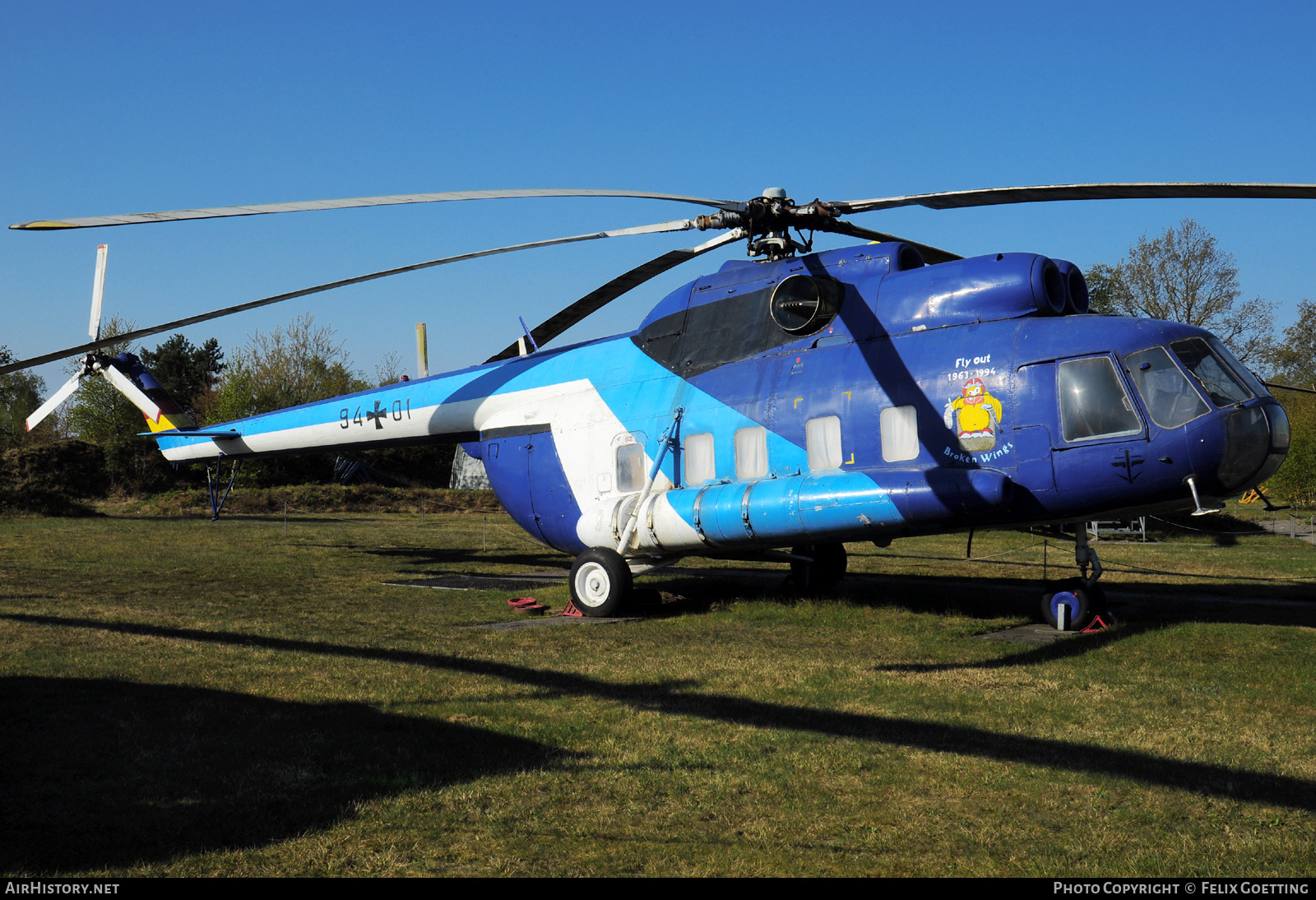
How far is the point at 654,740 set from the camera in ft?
→ 23.2

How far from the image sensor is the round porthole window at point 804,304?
12969 mm

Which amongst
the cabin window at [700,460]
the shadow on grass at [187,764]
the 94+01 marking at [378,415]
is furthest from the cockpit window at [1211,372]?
the 94+01 marking at [378,415]

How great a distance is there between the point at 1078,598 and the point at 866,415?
3.63 meters

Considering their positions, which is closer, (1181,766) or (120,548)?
(1181,766)

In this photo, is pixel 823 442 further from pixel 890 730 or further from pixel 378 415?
pixel 378 415

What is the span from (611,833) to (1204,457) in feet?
27.3

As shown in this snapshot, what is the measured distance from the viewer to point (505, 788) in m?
5.91

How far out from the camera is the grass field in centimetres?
500

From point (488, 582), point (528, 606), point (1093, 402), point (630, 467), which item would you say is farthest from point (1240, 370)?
point (488, 582)

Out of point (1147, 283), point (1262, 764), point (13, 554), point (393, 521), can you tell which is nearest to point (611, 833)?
point (1262, 764)

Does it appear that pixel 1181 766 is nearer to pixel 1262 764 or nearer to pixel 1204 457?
pixel 1262 764

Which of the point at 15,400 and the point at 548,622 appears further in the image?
the point at 15,400

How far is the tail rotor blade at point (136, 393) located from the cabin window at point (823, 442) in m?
17.7

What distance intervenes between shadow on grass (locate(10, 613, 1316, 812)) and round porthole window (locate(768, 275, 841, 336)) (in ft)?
→ 19.6
